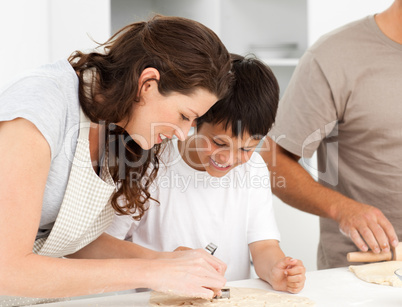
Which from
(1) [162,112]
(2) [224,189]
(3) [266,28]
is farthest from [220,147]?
(3) [266,28]

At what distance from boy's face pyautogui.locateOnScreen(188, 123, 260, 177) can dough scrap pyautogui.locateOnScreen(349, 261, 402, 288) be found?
39 cm

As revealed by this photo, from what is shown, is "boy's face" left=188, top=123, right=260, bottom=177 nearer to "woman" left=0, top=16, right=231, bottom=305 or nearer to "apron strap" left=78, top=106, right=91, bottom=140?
"woman" left=0, top=16, right=231, bottom=305

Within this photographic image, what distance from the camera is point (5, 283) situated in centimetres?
84

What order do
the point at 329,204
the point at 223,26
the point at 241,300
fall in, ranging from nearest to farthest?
the point at 241,300, the point at 329,204, the point at 223,26

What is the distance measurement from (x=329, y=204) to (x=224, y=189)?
293 millimetres

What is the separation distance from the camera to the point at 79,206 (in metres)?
1.04

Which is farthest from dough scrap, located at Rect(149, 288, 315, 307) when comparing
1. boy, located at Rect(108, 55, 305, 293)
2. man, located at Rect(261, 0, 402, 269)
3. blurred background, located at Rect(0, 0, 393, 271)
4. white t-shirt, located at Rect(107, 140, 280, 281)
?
blurred background, located at Rect(0, 0, 393, 271)

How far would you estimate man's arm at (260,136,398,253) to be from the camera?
51.3 inches

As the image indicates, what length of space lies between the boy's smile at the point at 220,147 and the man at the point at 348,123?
0.93ft

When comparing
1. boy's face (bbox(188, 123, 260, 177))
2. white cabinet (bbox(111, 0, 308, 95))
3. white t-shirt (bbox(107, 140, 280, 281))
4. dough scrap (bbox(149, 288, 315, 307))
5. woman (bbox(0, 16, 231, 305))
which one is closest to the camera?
woman (bbox(0, 16, 231, 305))

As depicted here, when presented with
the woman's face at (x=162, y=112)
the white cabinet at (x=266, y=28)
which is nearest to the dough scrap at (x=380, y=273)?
the woman's face at (x=162, y=112)

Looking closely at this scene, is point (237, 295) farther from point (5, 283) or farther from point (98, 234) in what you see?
point (5, 283)

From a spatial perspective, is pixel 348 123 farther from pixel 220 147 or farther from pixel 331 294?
pixel 331 294

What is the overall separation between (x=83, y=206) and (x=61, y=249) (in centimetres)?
12
